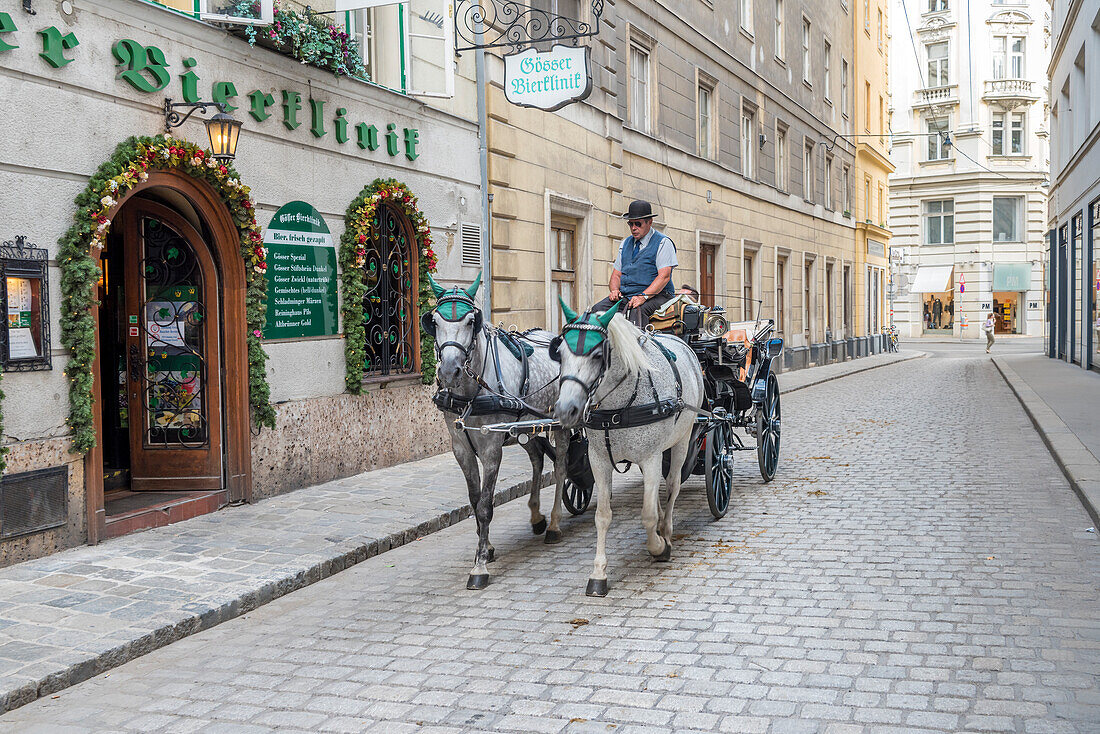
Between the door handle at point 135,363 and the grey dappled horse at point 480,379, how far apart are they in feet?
11.5

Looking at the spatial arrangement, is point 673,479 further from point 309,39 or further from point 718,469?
point 309,39

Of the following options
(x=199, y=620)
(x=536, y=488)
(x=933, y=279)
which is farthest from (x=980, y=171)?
(x=199, y=620)

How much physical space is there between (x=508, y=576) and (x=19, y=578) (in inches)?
117

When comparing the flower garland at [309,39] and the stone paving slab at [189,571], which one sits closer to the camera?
the stone paving slab at [189,571]

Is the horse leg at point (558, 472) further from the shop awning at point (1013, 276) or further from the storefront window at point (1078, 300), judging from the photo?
the shop awning at point (1013, 276)

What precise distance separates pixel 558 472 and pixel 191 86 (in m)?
4.17

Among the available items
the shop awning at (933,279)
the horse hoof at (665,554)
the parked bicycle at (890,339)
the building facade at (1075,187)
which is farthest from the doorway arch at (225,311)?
the shop awning at (933,279)

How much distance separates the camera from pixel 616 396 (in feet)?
18.5

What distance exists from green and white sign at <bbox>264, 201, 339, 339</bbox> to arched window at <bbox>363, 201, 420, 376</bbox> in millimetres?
587

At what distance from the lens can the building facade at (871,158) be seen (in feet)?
113

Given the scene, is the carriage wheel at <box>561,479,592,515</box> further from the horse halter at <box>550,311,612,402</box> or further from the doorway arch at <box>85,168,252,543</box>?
the doorway arch at <box>85,168,252,543</box>

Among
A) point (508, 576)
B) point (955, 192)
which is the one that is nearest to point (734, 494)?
point (508, 576)

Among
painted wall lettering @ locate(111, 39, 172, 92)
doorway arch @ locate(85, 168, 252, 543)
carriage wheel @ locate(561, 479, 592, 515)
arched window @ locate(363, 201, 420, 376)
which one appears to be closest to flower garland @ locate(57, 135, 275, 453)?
painted wall lettering @ locate(111, 39, 172, 92)

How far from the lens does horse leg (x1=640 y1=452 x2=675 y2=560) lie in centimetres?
580
